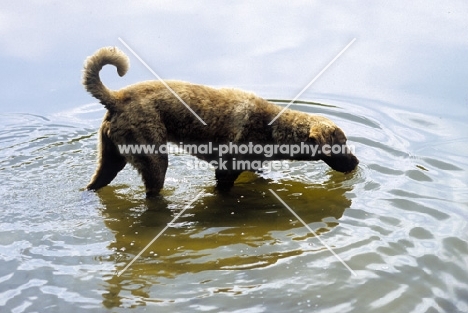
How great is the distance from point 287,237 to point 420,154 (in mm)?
2483

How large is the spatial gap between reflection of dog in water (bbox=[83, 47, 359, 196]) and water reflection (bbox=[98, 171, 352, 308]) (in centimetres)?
27

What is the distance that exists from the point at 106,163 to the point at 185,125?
95cm

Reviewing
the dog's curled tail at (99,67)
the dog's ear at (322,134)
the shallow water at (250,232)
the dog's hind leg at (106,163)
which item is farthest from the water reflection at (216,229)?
the dog's curled tail at (99,67)

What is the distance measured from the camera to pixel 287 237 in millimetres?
5594

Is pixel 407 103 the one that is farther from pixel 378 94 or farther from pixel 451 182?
pixel 451 182

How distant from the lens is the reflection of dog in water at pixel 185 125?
5.89 m

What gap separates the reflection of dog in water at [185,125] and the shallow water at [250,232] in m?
0.35

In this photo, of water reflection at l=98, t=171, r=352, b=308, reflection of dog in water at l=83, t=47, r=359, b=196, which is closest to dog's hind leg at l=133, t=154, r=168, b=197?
reflection of dog in water at l=83, t=47, r=359, b=196

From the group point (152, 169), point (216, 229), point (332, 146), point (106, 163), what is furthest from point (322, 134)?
point (106, 163)

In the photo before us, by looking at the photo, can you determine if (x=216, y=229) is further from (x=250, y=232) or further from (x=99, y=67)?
(x=99, y=67)

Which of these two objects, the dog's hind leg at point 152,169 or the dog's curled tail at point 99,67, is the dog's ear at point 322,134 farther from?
the dog's curled tail at point 99,67

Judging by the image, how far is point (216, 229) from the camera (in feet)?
19.2

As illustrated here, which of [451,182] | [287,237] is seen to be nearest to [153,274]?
[287,237]

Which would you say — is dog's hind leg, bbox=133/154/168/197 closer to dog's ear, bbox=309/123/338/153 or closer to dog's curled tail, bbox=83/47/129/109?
dog's curled tail, bbox=83/47/129/109
